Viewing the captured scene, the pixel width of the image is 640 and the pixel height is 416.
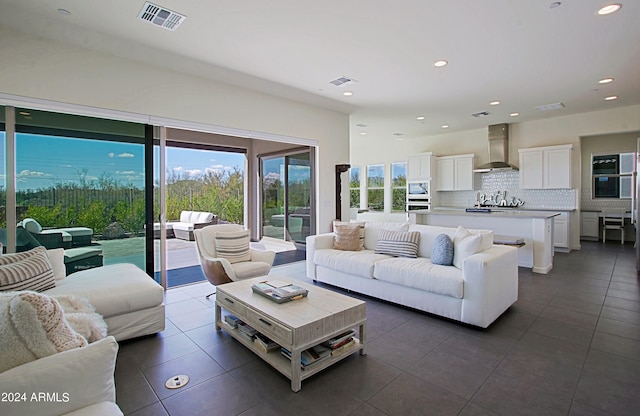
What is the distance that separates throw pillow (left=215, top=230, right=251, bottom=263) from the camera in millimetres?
4094

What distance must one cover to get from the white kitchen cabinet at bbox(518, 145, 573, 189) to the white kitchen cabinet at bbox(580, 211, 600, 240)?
201 centimetres

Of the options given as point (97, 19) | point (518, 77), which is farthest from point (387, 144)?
point (97, 19)

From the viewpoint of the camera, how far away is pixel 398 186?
393 inches

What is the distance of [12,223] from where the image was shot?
329 centimetres

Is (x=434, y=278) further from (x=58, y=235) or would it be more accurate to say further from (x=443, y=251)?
(x=58, y=235)

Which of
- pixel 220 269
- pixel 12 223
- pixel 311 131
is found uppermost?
pixel 311 131

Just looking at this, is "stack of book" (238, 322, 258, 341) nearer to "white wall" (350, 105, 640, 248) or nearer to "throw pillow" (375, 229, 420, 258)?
"throw pillow" (375, 229, 420, 258)

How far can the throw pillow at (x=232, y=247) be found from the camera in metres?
4.09

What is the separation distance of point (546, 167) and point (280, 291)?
7.16m

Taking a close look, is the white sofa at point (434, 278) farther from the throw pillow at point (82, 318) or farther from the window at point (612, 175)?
the window at point (612, 175)

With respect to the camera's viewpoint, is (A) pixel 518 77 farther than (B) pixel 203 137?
No

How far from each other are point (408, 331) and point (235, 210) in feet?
21.2

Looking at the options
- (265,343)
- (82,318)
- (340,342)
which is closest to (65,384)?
(82,318)

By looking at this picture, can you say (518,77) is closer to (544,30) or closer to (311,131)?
(544,30)
